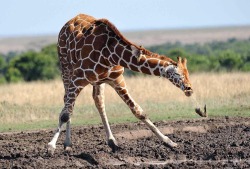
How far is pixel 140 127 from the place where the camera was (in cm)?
1446

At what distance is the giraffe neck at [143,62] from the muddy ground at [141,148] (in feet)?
4.28

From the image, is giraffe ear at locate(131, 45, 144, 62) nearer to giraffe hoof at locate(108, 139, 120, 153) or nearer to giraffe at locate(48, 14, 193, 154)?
giraffe at locate(48, 14, 193, 154)

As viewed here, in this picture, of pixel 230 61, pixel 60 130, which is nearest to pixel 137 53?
pixel 60 130

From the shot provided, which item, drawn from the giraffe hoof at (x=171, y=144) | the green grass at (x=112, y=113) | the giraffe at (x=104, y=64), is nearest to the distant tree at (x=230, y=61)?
the green grass at (x=112, y=113)

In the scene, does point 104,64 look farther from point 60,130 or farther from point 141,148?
point 141,148

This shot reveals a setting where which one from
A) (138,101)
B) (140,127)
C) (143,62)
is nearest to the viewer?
(143,62)

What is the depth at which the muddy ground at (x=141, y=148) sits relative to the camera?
34.0 feet

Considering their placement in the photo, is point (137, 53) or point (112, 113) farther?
point (112, 113)

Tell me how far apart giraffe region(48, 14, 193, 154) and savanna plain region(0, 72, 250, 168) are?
43 centimetres

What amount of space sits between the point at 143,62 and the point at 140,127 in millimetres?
3679

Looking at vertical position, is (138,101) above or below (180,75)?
below

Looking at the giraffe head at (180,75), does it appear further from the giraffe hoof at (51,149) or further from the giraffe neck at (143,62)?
the giraffe hoof at (51,149)

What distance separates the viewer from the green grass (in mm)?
16250

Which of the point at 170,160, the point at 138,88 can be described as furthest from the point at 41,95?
the point at 170,160
